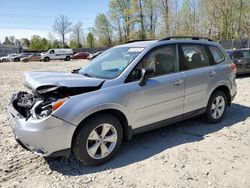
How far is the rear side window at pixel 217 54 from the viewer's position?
5.33 m

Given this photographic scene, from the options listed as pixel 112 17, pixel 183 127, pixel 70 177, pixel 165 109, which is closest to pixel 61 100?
pixel 70 177

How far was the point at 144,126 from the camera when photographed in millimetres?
4109

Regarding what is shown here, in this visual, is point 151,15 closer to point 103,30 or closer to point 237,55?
point 103,30

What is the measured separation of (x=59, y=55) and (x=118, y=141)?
139ft

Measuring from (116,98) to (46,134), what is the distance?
105 centimetres

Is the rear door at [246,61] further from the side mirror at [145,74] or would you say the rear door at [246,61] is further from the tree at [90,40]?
the tree at [90,40]

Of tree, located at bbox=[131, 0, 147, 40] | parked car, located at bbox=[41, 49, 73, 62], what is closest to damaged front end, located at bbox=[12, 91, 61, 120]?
parked car, located at bbox=[41, 49, 73, 62]

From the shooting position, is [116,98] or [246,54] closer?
[116,98]

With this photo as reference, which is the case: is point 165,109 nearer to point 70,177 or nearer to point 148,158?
point 148,158

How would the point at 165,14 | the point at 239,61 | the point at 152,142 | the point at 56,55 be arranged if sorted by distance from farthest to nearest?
the point at 165,14 < the point at 56,55 < the point at 239,61 < the point at 152,142

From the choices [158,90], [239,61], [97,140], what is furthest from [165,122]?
[239,61]

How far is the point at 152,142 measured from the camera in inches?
177

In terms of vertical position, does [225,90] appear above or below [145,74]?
below

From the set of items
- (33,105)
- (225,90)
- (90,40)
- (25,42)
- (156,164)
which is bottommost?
(156,164)
